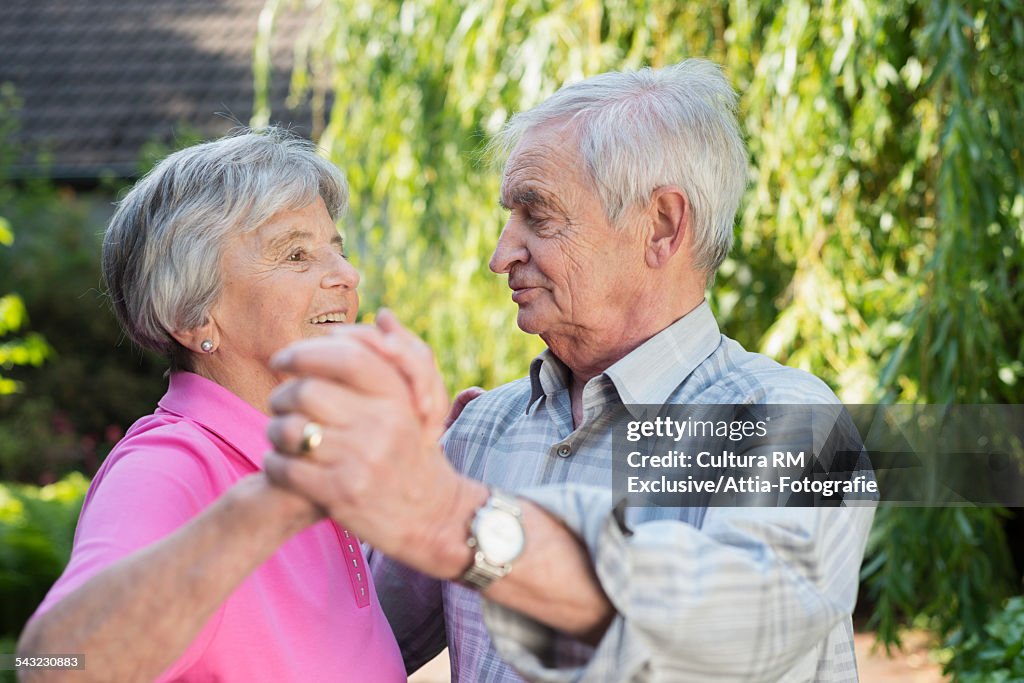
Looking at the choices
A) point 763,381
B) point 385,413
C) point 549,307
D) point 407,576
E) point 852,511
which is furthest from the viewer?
point 407,576

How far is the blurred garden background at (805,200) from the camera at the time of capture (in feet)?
10.9

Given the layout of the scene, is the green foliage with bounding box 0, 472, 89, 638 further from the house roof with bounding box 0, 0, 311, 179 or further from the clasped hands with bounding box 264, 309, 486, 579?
the clasped hands with bounding box 264, 309, 486, 579

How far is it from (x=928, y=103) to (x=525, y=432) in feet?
7.96

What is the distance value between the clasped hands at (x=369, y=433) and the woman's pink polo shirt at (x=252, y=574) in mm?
424

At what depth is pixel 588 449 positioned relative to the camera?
1811 millimetres

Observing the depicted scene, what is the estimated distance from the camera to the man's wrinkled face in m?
1.86

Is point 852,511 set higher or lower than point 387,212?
higher

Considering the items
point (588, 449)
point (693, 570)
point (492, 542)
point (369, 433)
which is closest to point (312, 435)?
point (369, 433)

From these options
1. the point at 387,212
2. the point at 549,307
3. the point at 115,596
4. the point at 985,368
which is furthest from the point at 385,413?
the point at 387,212

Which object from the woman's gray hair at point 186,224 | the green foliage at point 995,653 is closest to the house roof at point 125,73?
the green foliage at point 995,653

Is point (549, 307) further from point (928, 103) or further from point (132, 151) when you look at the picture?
point (132, 151)

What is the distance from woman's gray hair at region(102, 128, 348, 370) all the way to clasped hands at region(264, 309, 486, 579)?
84cm

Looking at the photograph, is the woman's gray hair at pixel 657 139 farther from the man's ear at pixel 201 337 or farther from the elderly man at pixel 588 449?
the man's ear at pixel 201 337

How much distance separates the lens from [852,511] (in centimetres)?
140
